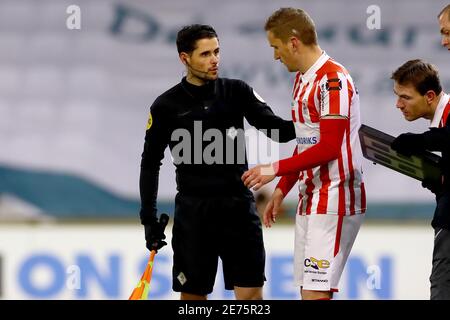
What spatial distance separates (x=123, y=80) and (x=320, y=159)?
13.6ft

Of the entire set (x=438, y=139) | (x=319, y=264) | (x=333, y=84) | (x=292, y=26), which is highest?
(x=292, y=26)

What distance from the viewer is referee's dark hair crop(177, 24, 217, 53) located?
4.64 m

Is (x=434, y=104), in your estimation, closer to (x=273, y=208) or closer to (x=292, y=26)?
(x=292, y=26)

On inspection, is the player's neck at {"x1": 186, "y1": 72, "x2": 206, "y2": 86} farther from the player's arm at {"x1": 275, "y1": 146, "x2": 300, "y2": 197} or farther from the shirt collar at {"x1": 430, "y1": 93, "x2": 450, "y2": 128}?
the shirt collar at {"x1": 430, "y1": 93, "x2": 450, "y2": 128}

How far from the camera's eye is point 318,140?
4.18 m

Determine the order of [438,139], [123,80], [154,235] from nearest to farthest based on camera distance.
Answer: [438,139]
[154,235]
[123,80]

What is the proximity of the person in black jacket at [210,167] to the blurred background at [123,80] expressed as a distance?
2.68 m

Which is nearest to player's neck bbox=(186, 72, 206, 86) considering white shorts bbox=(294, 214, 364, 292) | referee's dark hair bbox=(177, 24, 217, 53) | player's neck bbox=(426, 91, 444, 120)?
referee's dark hair bbox=(177, 24, 217, 53)

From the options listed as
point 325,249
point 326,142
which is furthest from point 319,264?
point 326,142

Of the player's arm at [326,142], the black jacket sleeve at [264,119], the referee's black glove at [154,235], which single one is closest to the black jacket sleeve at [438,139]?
the player's arm at [326,142]

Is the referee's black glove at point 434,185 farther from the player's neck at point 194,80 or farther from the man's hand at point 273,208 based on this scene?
the player's neck at point 194,80
